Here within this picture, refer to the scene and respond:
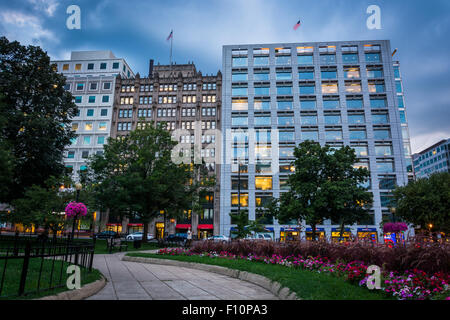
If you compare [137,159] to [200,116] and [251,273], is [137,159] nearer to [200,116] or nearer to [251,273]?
[251,273]

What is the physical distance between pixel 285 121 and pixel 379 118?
1840 cm

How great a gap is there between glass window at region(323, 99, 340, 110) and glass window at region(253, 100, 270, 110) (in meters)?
11.4

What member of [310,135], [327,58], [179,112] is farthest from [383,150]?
[179,112]

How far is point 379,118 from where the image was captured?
180 ft

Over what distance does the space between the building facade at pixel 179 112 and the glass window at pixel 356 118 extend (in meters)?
26.6

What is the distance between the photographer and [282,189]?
173ft

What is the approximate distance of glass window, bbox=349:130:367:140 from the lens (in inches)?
2137

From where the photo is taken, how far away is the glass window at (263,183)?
53406 millimetres

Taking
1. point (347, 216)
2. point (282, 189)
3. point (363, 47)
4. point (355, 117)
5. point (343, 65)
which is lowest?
point (347, 216)

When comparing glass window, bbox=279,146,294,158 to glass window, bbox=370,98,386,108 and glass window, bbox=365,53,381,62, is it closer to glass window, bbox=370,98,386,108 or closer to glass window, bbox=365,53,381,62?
glass window, bbox=370,98,386,108

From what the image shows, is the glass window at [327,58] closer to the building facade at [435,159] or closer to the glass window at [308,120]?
the glass window at [308,120]

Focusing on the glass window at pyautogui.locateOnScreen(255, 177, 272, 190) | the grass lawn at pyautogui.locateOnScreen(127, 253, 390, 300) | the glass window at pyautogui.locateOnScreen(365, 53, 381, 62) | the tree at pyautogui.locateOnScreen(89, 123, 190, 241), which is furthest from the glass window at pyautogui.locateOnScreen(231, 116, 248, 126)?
the grass lawn at pyautogui.locateOnScreen(127, 253, 390, 300)
